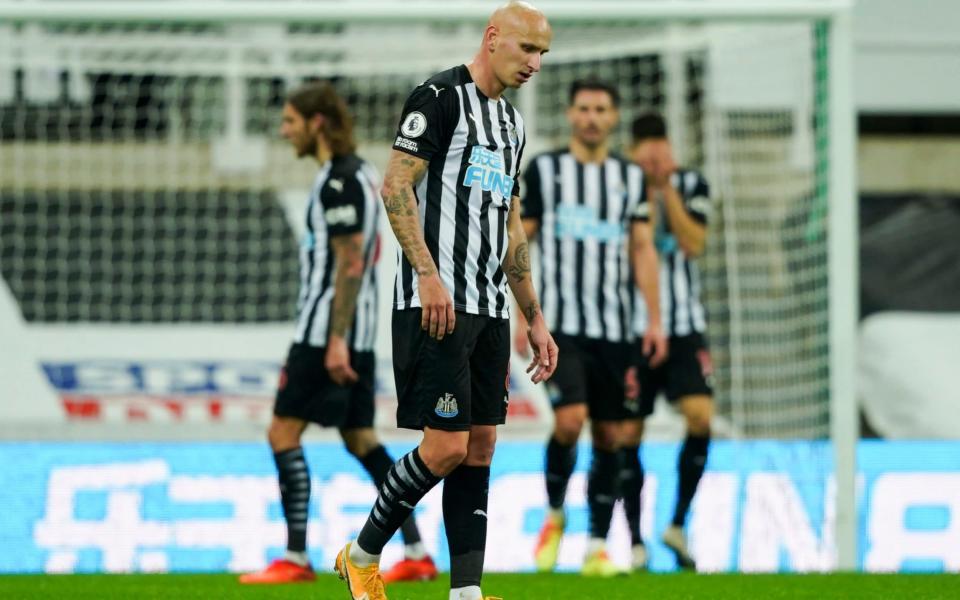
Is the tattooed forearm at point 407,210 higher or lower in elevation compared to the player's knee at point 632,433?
higher

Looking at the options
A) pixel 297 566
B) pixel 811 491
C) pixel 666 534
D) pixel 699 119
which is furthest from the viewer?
pixel 699 119

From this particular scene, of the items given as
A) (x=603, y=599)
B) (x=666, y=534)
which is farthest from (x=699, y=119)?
(x=603, y=599)

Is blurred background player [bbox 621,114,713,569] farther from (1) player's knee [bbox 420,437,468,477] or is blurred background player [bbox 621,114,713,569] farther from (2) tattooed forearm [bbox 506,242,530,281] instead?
(1) player's knee [bbox 420,437,468,477]

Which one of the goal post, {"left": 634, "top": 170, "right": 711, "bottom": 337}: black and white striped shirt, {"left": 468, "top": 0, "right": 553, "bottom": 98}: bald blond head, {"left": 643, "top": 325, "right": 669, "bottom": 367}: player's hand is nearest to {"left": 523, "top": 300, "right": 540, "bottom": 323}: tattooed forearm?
{"left": 468, "top": 0, "right": 553, "bottom": 98}: bald blond head

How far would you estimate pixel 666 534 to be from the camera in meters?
8.05

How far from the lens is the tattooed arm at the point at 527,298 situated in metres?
5.18

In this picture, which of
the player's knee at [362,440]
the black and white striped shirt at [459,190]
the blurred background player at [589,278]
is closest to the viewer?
the black and white striped shirt at [459,190]

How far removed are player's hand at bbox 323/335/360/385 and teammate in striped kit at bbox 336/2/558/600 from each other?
1.85 m

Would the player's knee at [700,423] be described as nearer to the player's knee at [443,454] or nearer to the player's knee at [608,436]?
the player's knee at [608,436]

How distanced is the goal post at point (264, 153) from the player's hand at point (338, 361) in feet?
11.6

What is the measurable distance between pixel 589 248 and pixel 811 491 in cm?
219

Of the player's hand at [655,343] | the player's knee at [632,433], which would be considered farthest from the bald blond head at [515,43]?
the player's hand at [655,343]

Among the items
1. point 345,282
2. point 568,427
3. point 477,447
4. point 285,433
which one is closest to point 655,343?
point 568,427

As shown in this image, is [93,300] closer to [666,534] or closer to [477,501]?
[666,534]
